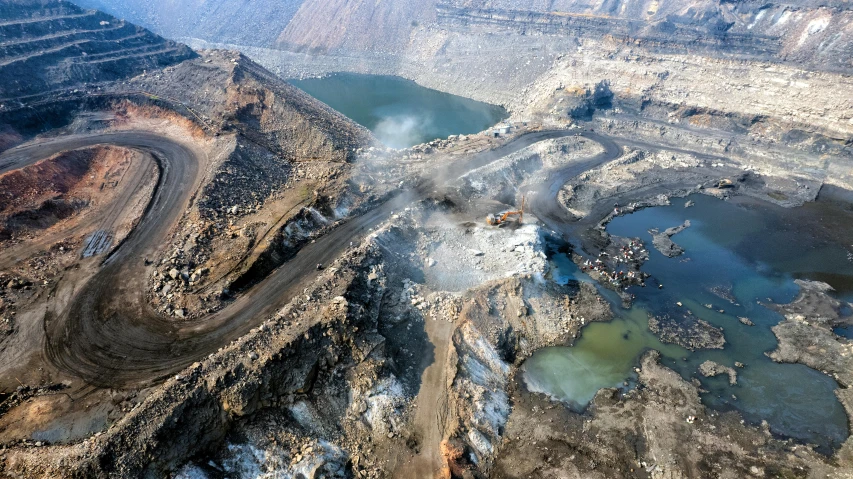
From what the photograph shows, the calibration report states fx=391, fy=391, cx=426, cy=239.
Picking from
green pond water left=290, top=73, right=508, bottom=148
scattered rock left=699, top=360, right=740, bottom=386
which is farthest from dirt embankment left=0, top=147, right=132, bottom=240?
scattered rock left=699, top=360, right=740, bottom=386

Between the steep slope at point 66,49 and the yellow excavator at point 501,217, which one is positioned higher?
the steep slope at point 66,49

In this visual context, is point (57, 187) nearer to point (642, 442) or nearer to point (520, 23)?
point (642, 442)

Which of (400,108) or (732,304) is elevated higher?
(400,108)

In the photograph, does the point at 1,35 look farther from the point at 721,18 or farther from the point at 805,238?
the point at 721,18

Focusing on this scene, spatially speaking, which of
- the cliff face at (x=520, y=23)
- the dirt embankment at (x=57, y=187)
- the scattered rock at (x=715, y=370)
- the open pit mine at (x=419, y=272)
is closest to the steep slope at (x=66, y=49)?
the open pit mine at (x=419, y=272)

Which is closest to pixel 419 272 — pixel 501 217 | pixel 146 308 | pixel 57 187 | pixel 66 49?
pixel 501 217

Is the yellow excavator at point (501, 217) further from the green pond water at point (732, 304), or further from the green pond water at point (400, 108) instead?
the green pond water at point (400, 108)
